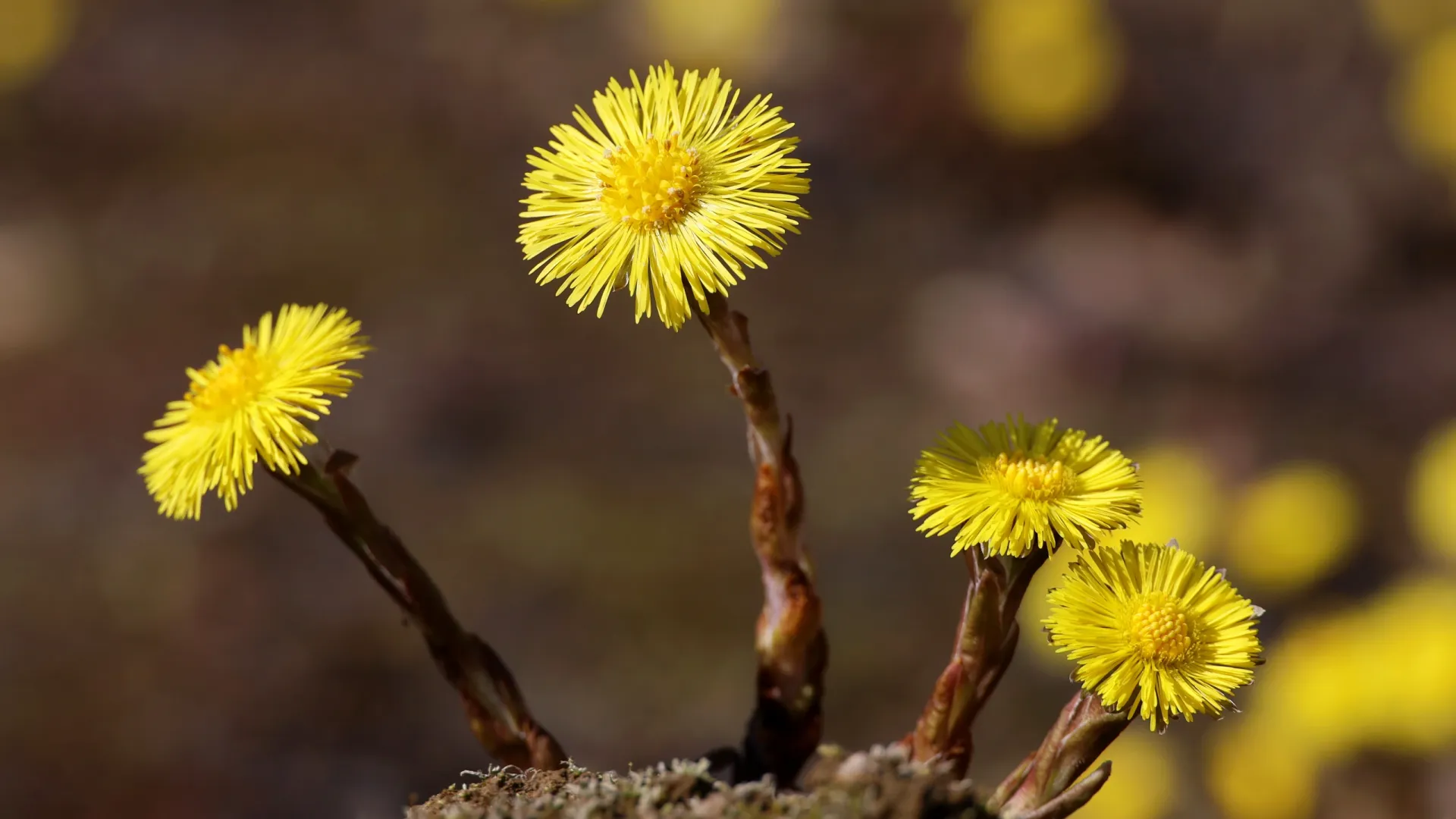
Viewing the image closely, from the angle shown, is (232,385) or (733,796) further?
(232,385)

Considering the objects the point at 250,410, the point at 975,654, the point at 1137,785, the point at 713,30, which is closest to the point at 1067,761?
the point at 975,654

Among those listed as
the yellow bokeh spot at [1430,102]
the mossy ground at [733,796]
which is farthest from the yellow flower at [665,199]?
the yellow bokeh spot at [1430,102]

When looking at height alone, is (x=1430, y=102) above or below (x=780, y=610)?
above

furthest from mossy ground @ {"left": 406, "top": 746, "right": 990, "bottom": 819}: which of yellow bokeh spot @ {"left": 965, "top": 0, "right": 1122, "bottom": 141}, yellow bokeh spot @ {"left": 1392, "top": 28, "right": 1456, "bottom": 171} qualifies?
yellow bokeh spot @ {"left": 1392, "top": 28, "right": 1456, "bottom": 171}

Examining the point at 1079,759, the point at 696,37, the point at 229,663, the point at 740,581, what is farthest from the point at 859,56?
the point at 1079,759

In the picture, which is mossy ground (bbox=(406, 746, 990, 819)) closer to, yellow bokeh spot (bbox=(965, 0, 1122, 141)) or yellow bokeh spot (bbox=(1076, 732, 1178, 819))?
yellow bokeh spot (bbox=(1076, 732, 1178, 819))

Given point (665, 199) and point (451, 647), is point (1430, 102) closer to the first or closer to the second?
point (665, 199)
